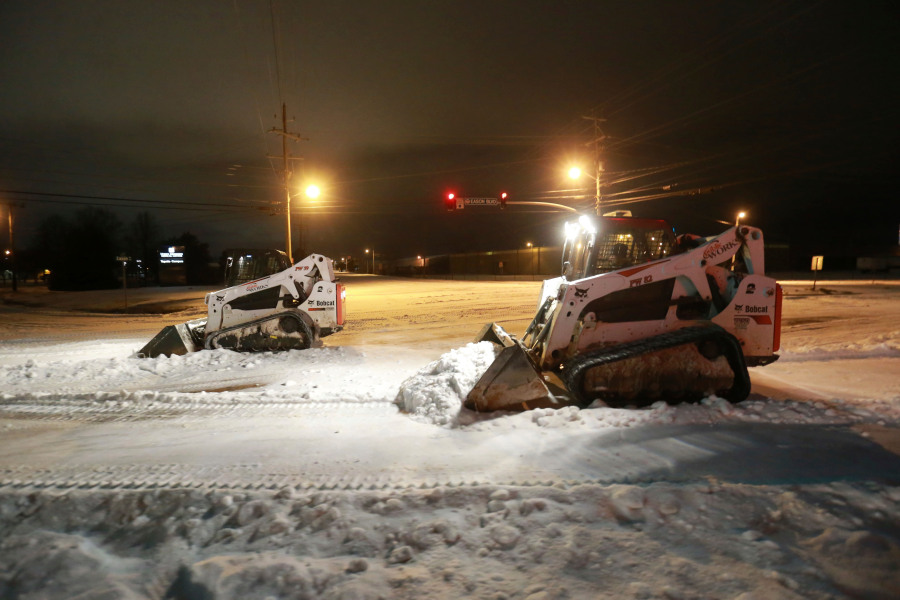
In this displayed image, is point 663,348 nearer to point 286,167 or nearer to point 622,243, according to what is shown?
point 622,243

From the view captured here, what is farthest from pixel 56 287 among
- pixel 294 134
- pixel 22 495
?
pixel 22 495

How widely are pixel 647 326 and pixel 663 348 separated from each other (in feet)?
1.86

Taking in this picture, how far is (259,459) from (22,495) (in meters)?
1.72

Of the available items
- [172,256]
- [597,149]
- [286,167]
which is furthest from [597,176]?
[172,256]

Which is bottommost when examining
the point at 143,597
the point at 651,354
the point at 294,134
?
the point at 143,597

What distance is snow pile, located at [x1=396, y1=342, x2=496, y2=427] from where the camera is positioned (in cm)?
568

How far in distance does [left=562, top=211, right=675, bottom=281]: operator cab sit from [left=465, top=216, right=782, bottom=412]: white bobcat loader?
13mm

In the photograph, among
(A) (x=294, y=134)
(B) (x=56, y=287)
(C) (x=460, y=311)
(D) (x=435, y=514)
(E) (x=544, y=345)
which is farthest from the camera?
(B) (x=56, y=287)

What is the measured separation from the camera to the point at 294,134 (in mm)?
26719

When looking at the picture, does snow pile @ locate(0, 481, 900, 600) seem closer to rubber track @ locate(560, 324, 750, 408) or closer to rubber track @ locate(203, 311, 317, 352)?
rubber track @ locate(560, 324, 750, 408)

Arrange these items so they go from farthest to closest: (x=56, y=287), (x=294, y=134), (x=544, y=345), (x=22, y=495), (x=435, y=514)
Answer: (x=56, y=287) → (x=294, y=134) → (x=544, y=345) → (x=22, y=495) → (x=435, y=514)

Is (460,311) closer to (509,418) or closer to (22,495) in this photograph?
(509,418)

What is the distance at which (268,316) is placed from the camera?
10305 mm

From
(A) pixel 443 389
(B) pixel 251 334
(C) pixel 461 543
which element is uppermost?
(B) pixel 251 334
